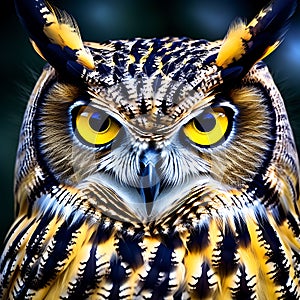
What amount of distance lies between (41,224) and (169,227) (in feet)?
1.11

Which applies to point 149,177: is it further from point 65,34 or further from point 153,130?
point 65,34

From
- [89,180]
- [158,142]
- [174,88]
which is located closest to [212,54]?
[174,88]

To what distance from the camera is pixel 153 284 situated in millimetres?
1854

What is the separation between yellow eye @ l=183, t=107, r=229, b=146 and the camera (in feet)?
5.76

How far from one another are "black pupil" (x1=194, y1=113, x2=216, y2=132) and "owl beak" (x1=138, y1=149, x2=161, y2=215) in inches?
4.7

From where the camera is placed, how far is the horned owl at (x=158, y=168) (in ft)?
5.74

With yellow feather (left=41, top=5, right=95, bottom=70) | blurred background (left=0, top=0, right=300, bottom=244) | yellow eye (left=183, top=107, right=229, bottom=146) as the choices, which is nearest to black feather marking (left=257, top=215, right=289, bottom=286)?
yellow eye (left=183, top=107, right=229, bottom=146)

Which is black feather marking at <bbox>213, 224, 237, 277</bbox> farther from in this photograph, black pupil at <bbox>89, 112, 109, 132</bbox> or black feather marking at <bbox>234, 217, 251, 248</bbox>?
black pupil at <bbox>89, 112, 109, 132</bbox>

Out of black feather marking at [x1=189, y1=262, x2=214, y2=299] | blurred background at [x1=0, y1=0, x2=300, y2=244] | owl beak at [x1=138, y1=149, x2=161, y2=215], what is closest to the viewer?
owl beak at [x1=138, y1=149, x2=161, y2=215]

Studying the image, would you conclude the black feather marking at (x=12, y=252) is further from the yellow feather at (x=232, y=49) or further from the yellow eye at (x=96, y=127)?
the yellow feather at (x=232, y=49)

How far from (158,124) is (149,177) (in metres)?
0.12

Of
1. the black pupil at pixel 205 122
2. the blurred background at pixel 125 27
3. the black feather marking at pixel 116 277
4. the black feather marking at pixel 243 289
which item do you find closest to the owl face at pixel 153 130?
the black pupil at pixel 205 122

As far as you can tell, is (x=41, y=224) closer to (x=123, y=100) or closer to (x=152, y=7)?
(x=123, y=100)

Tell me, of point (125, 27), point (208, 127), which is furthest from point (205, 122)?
point (125, 27)
